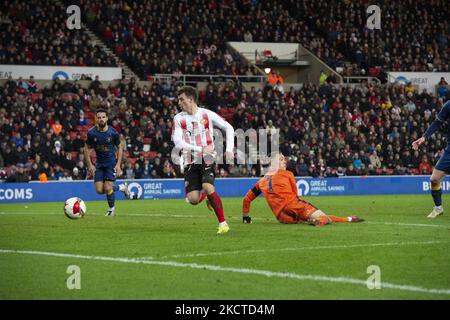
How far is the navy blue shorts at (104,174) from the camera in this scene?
62.3ft

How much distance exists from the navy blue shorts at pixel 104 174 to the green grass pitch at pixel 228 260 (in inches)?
142

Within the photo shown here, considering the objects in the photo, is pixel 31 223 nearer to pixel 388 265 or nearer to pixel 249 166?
pixel 388 265

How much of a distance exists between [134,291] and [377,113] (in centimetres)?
3422

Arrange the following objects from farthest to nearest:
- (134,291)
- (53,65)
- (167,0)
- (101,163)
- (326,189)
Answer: (167,0), (53,65), (326,189), (101,163), (134,291)

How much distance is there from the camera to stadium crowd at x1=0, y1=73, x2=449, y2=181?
30953 mm

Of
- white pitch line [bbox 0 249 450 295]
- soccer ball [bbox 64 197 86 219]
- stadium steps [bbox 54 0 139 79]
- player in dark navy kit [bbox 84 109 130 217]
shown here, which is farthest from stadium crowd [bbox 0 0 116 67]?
white pitch line [bbox 0 249 450 295]

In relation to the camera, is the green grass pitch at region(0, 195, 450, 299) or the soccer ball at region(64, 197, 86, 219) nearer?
the green grass pitch at region(0, 195, 450, 299)

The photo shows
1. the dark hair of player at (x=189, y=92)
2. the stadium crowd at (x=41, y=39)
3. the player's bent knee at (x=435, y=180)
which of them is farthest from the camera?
the stadium crowd at (x=41, y=39)

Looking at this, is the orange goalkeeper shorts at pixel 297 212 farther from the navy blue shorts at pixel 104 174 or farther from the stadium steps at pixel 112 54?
the stadium steps at pixel 112 54

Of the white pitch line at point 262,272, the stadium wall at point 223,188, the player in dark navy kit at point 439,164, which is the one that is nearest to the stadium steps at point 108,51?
the stadium wall at point 223,188

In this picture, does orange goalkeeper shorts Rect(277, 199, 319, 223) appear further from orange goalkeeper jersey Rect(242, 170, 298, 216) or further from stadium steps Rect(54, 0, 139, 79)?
stadium steps Rect(54, 0, 139, 79)

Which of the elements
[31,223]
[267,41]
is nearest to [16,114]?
[31,223]

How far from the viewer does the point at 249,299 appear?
6.96 meters
